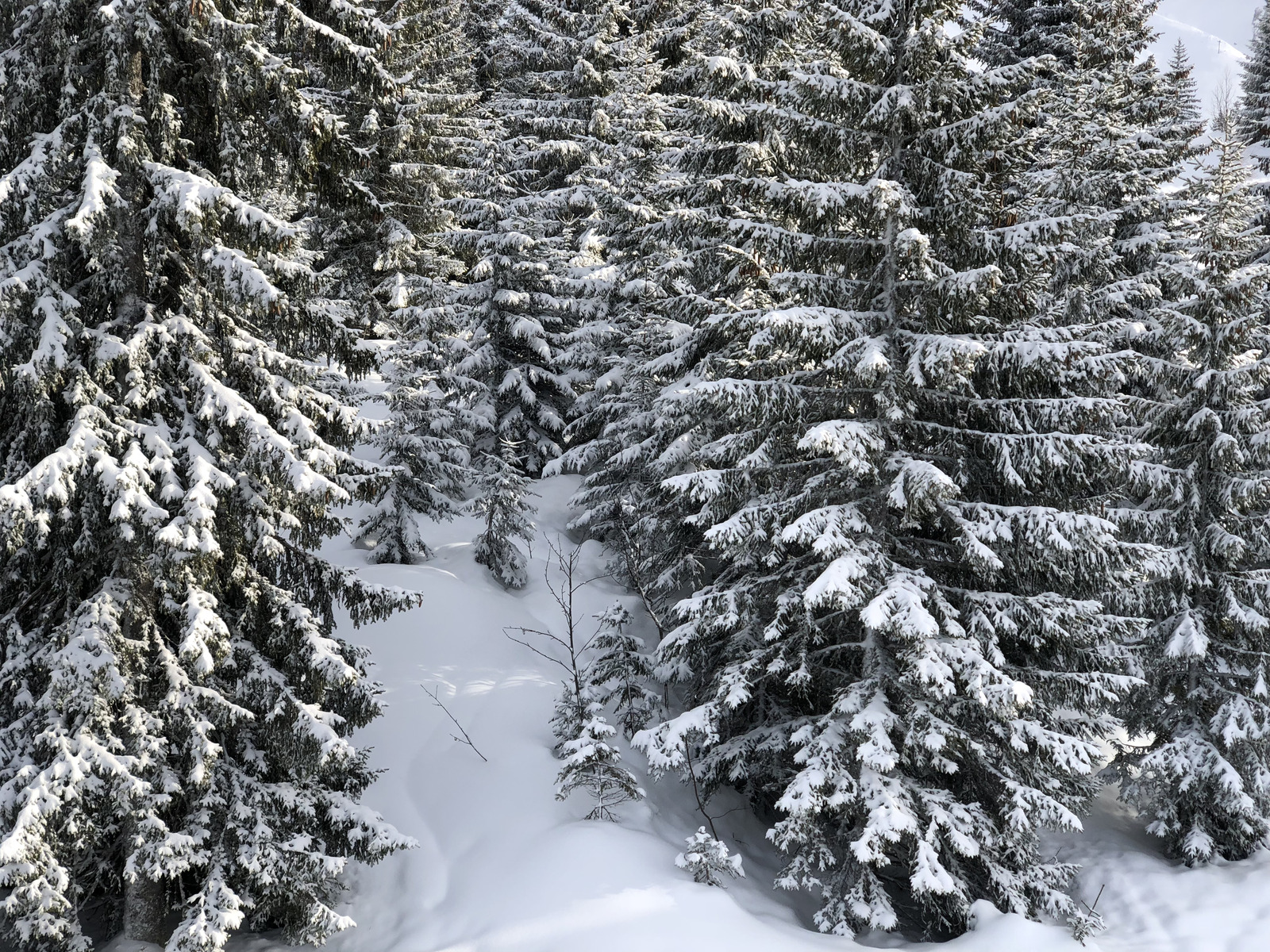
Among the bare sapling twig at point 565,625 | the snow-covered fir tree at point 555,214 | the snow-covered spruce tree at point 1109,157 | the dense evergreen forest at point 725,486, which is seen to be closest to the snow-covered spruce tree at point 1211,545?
the dense evergreen forest at point 725,486

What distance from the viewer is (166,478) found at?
6746 millimetres

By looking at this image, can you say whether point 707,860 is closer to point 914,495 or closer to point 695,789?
point 695,789

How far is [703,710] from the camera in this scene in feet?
29.7

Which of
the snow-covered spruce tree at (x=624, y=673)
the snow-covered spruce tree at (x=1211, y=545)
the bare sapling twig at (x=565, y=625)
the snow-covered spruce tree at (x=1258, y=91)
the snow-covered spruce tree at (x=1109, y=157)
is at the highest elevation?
the snow-covered spruce tree at (x=1258, y=91)

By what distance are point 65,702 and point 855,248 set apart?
9.09 metres

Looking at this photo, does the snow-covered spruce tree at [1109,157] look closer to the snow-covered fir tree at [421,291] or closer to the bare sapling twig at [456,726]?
the snow-covered fir tree at [421,291]

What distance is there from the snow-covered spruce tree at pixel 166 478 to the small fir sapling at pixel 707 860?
314cm

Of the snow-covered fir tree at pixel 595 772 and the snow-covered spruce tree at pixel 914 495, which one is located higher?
the snow-covered spruce tree at pixel 914 495

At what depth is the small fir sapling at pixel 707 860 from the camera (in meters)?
8.30

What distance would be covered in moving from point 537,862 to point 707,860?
1.93m

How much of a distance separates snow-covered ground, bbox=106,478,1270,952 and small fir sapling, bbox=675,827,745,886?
0.70 feet

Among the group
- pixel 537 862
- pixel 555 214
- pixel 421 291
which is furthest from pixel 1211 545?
pixel 555 214

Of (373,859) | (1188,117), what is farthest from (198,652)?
(1188,117)

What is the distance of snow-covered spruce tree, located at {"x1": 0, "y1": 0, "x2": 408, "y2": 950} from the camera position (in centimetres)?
632
